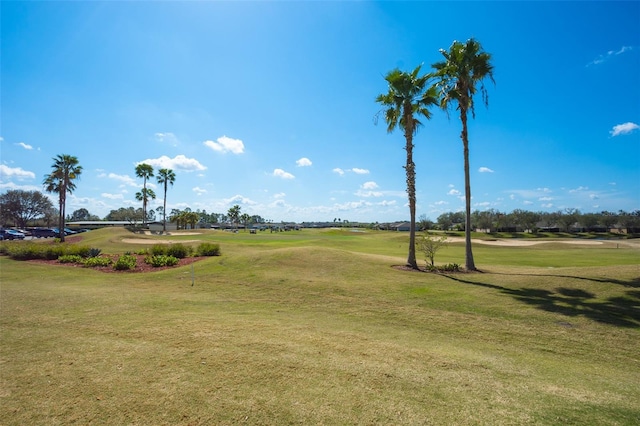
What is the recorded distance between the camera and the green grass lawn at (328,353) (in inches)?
181

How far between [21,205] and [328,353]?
137921mm

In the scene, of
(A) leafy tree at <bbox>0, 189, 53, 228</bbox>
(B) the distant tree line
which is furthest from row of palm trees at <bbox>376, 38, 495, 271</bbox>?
(A) leafy tree at <bbox>0, 189, 53, 228</bbox>

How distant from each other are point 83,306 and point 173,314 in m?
3.41

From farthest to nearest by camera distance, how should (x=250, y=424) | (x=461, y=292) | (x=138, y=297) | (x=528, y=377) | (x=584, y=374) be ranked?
(x=461, y=292), (x=138, y=297), (x=584, y=374), (x=528, y=377), (x=250, y=424)

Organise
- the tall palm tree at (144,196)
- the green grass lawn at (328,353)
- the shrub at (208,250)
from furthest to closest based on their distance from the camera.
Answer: the tall palm tree at (144,196)
the shrub at (208,250)
the green grass lawn at (328,353)

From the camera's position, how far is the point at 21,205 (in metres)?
104

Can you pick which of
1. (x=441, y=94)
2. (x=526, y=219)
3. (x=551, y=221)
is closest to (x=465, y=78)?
(x=441, y=94)

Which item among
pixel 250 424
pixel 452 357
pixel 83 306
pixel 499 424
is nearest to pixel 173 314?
pixel 83 306

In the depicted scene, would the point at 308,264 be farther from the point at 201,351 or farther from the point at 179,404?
the point at 179,404

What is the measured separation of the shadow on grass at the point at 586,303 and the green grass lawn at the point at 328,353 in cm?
10

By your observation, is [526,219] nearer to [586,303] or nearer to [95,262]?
[586,303]

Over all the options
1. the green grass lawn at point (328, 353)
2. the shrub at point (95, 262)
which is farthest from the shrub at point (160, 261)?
the green grass lawn at point (328, 353)

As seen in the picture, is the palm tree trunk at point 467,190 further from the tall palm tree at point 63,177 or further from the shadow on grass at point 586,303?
the tall palm tree at point 63,177

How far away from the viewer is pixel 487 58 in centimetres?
1861
